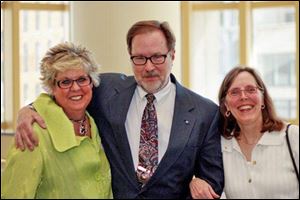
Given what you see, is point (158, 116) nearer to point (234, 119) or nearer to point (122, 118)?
point (122, 118)

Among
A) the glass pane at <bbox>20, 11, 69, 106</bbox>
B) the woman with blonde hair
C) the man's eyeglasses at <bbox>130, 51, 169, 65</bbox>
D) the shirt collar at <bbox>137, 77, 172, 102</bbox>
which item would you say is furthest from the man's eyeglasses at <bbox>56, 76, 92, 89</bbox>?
the glass pane at <bbox>20, 11, 69, 106</bbox>

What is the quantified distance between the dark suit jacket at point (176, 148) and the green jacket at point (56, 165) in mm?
180

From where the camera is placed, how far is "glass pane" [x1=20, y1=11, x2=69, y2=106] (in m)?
6.38

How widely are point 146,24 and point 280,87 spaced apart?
4.21 m

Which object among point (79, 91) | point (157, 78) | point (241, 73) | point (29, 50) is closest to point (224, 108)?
point (241, 73)

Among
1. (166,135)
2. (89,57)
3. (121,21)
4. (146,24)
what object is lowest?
(166,135)

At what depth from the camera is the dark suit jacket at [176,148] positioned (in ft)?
6.99

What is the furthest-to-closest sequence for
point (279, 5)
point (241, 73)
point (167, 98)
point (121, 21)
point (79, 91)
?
1. point (279, 5)
2. point (121, 21)
3. point (167, 98)
4. point (241, 73)
5. point (79, 91)

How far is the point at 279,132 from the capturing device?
2.13 m

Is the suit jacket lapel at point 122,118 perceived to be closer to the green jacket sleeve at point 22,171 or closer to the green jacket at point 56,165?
the green jacket at point 56,165

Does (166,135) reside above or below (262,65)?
below

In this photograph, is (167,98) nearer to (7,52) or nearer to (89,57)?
(89,57)

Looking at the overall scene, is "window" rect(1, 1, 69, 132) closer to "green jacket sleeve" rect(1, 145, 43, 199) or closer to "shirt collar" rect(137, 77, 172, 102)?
"shirt collar" rect(137, 77, 172, 102)

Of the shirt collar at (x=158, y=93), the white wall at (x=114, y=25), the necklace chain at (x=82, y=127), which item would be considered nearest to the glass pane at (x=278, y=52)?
the white wall at (x=114, y=25)
